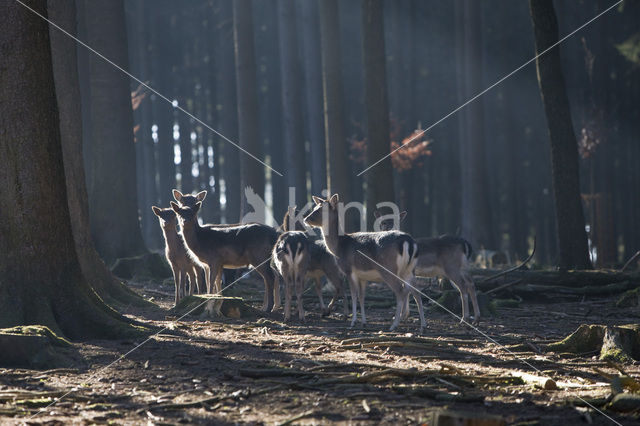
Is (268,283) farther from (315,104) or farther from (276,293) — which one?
(315,104)

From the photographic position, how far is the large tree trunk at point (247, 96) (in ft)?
82.1

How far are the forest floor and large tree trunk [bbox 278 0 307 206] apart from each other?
751 inches

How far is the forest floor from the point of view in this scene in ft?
21.3

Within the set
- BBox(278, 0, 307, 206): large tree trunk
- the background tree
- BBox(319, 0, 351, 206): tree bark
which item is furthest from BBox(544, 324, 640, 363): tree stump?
BBox(278, 0, 307, 206): large tree trunk

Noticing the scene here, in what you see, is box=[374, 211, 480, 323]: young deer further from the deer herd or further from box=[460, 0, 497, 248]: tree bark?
box=[460, 0, 497, 248]: tree bark

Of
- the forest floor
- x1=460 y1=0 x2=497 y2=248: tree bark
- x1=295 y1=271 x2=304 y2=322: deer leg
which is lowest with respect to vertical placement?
the forest floor

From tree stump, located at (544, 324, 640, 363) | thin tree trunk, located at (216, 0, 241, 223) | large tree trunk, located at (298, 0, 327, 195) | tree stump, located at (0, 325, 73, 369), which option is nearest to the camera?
tree stump, located at (0, 325, 73, 369)

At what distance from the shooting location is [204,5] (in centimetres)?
4766

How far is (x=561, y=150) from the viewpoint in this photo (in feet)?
59.6

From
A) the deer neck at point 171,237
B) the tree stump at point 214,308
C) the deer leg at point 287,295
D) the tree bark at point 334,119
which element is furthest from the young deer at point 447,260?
the tree bark at point 334,119

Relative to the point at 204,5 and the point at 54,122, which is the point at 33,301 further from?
the point at 204,5

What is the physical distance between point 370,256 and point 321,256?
1428 millimetres

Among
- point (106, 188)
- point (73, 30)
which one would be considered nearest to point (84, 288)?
point (73, 30)

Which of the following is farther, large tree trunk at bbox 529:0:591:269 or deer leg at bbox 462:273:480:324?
large tree trunk at bbox 529:0:591:269
